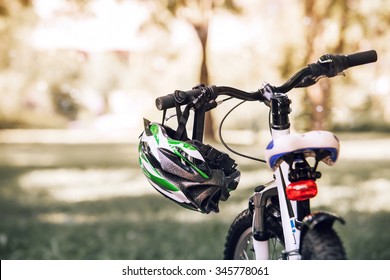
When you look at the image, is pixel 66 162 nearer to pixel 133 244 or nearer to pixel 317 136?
pixel 133 244

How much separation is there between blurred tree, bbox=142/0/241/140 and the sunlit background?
0.04ft

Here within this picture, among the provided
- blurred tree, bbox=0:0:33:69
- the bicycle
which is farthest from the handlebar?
blurred tree, bbox=0:0:33:69

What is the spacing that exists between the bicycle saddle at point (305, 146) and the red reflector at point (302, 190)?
57mm

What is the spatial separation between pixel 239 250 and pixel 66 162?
17.9ft

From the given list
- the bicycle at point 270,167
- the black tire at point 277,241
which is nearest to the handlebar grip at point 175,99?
the bicycle at point 270,167

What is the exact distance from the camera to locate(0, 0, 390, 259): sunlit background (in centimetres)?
526

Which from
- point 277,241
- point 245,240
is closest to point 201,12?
point 245,240

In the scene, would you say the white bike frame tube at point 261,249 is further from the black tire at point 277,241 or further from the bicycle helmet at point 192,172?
the bicycle helmet at point 192,172

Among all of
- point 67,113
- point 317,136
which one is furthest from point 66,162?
point 317,136

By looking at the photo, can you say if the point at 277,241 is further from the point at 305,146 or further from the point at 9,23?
the point at 9,23

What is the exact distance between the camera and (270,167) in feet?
3.29

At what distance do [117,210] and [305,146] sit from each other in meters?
3.60

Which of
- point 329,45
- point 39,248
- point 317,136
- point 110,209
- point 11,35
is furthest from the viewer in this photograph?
point 11,35
